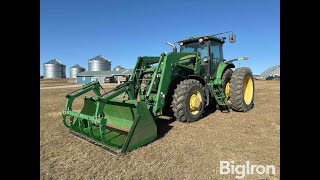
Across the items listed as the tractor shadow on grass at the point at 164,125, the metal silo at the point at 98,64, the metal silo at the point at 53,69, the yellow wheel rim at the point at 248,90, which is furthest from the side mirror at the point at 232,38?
the metal silo at the point at 53,69

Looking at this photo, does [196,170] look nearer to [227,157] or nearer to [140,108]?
[227,157]

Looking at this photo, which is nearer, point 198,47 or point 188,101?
point 188,101

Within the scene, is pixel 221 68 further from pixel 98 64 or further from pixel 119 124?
pixel 98 64

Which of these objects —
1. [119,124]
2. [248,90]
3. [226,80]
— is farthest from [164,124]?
[248,90]

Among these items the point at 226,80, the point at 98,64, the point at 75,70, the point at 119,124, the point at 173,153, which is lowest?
the point at 173,153

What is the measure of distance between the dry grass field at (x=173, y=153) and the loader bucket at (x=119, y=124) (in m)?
0.20

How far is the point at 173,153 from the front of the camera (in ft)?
14.3

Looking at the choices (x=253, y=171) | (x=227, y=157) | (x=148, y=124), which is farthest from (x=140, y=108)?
(x=253, y=171)

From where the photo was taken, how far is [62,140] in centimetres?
530

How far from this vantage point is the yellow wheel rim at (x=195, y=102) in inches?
255

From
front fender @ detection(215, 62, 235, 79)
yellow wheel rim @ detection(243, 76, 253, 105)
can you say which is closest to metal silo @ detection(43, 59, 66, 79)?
front fender @ detection(215, 62, 235, 79)

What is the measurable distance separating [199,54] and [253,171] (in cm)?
477

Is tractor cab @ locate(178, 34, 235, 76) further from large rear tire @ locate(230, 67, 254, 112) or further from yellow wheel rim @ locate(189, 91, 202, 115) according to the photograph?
yellow wheel rim @ locate(189, 91, 202, 115)

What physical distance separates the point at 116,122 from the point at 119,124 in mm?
138
